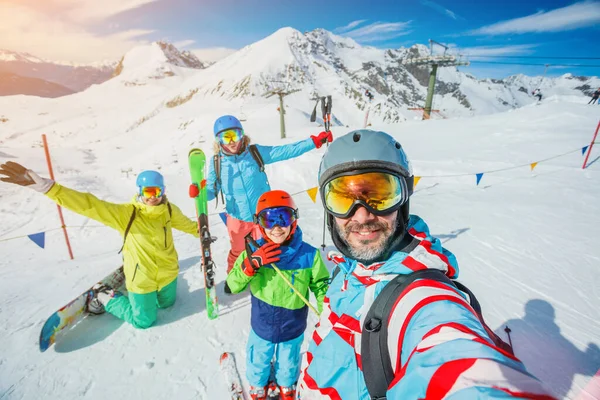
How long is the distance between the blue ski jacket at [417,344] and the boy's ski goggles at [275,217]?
107 centimetres

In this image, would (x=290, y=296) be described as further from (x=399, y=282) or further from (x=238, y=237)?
(x=238, y=237)

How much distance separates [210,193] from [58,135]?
61088 mm

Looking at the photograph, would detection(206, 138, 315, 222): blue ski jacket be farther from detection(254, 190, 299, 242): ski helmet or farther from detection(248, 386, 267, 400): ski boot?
detection(248, 386, 267, 400): ski boot

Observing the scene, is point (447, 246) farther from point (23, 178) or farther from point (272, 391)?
point (23, 178)

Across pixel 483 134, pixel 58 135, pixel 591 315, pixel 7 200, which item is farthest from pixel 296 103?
pixel 591 315

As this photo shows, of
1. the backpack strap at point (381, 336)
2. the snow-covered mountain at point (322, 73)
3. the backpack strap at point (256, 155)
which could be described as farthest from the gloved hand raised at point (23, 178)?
the snow-covered mountain at point (322, 73)

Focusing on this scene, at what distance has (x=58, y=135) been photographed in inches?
1854

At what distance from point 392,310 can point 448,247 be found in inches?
227

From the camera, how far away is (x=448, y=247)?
6.07m

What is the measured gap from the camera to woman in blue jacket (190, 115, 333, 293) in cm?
425

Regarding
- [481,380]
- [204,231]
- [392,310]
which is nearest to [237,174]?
[204,231]

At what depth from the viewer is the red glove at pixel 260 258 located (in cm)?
254

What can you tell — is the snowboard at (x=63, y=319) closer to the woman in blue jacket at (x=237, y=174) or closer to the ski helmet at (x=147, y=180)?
the ski helmet at (x=147, y=180)

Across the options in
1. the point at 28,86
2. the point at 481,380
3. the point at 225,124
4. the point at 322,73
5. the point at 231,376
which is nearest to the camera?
the point at 481,380
